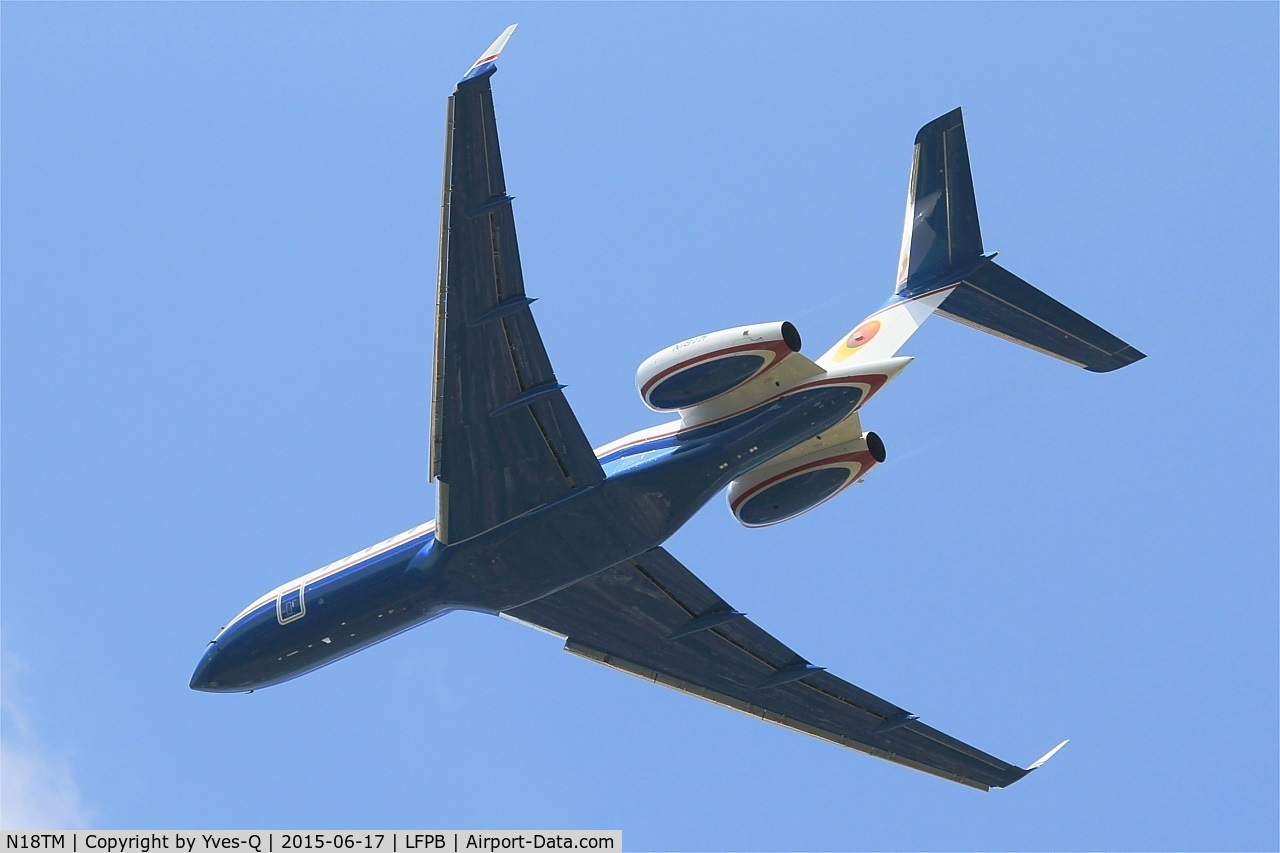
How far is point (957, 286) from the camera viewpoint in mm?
32438

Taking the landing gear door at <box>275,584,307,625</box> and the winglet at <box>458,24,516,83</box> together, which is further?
the landing gear door at <box>275,584,307,625</box>

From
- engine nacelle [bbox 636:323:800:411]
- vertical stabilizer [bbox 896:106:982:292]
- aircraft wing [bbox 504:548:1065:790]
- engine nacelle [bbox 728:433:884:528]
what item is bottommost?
aircraft wing [bbox 504:548:1065:790]

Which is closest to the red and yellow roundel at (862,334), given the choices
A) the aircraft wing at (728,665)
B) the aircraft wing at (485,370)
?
the aircraft wing at (485,370)

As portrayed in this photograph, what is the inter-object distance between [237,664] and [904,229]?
16.6 meters

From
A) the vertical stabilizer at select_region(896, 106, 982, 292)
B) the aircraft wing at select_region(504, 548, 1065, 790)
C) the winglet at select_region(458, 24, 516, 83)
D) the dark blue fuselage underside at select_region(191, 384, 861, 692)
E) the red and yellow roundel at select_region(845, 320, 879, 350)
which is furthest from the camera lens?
the aircraft wing at select_region(504, 548, 1065, 790)

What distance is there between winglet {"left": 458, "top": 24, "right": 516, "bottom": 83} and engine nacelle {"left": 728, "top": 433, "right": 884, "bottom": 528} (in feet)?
34.7

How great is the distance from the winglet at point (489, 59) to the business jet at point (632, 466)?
1198mm

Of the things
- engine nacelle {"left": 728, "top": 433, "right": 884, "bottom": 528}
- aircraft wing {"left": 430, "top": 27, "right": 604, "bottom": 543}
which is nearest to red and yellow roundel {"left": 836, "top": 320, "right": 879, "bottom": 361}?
engine nacelle {"left": 728, "top": 433, "right": 884, "bottom": 528}

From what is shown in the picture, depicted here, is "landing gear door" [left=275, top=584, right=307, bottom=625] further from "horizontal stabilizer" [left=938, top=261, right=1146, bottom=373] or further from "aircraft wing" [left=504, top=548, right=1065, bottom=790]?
"horizontal stabilizer" [left=938, top=261, right=1146, bottom=373]

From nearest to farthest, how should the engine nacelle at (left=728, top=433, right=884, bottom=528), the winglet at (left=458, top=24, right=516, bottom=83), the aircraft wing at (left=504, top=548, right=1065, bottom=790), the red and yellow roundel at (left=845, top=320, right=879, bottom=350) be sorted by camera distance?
1. the winglet at (left=458, top=24, right=516, bottom=83)
2. the engine nacelle at (left=728, top=433, right=884, bottom=528)
3. the red and yellow roundel at (left=845, top=320, right=879, bottom=350)
4. the aircraft wing at (left=504, top=548, right=1065, bottom=790)

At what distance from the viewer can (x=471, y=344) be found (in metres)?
27.7

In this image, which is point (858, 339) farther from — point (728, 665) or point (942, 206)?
point (728, 665)

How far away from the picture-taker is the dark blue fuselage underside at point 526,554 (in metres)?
29.5

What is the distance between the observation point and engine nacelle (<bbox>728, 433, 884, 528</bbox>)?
30969 mm
